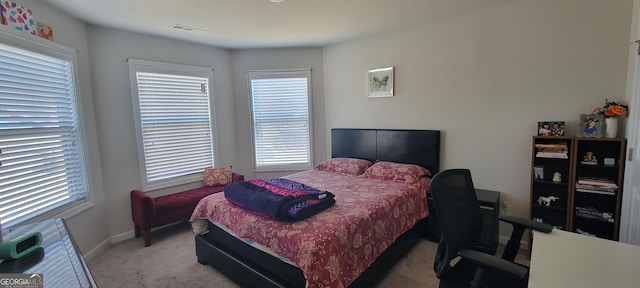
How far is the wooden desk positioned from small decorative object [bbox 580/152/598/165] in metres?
3.42

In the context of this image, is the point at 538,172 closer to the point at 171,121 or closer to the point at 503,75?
the point at 503,75

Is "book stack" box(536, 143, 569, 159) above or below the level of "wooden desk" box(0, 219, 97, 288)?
above

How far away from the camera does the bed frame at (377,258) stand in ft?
6.57

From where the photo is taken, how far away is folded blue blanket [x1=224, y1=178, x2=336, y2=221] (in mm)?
2000

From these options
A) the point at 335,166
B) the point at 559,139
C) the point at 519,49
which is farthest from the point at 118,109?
the point at 559,139

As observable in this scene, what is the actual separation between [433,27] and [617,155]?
2.08 meters

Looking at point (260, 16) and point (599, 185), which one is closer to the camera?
point (599, 185)

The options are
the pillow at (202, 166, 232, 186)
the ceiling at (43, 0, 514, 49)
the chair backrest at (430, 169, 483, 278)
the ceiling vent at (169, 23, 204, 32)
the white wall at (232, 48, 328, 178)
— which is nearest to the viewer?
the chair backrest at (430, 169, 483, 278)

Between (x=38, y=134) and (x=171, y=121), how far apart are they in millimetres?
1364

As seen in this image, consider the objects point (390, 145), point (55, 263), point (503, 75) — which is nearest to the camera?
point (55, 263)

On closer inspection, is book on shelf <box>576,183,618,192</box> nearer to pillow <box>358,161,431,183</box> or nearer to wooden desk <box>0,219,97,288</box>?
pillow <box>358,161,431,183</box>

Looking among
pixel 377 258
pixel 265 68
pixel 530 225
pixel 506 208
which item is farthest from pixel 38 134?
pixel 506 208

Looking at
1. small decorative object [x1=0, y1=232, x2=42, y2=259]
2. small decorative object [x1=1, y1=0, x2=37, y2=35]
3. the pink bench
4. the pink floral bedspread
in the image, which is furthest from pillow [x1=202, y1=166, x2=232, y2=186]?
small decorative object [x1=0, y1=232, x2=42, y2=259]

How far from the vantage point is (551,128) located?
2482 millimetres
